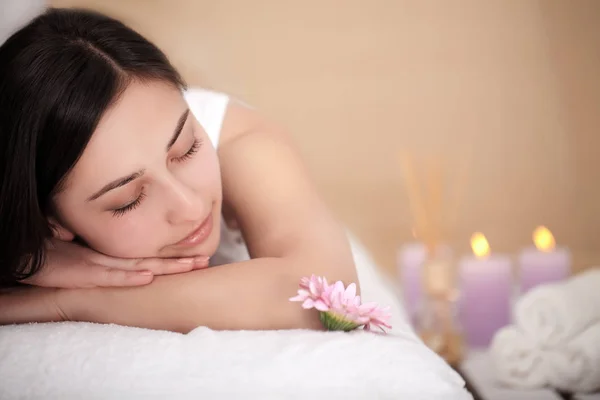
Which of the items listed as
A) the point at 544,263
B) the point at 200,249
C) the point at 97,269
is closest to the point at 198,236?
the point at 200,249

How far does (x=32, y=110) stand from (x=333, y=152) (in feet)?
2.84

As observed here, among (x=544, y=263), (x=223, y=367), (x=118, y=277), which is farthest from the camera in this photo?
(x=544, y=263)

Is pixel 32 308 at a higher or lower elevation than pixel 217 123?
lower

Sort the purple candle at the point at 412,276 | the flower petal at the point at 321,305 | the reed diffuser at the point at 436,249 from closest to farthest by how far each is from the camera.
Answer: the flower petal at the point at 321,305
the reed diffuser at the point at 436,249
the purple candle at the point at 412,276

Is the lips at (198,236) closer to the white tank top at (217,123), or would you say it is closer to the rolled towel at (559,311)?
the white tank top at (217,123)

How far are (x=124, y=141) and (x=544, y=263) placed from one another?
2.93 ft

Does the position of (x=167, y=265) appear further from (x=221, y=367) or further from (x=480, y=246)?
(x=480, y=246)

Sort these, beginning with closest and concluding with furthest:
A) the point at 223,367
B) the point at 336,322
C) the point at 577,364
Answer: the point at 223,367 < the point at 336,322 < the point at 577,364

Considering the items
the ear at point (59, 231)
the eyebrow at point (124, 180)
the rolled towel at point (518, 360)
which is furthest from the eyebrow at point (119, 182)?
the rolled towel at point (518, 360)

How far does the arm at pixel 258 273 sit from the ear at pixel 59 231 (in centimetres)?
7

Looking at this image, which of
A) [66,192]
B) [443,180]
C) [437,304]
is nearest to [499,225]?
[443,180]

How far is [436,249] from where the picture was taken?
4.46 feet

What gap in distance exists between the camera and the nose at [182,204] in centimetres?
77

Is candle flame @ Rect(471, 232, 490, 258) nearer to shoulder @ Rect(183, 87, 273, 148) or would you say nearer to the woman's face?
shoulder @ Rect(183, 87, 273, 148)
